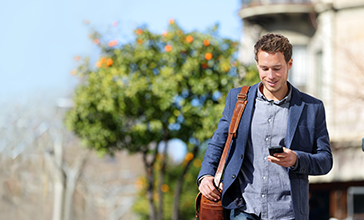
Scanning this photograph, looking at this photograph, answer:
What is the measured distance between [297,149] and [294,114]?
0.64 ft

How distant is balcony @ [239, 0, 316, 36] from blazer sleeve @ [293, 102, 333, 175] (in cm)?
1224

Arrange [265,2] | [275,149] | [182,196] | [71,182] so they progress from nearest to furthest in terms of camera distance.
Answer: [275,149] → [265,2] → [71,182] → [182,196]

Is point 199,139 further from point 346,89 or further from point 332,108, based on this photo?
point 346,89

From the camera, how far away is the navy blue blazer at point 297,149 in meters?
2.93

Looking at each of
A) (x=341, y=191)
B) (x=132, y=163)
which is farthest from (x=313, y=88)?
(x=132, y=163)

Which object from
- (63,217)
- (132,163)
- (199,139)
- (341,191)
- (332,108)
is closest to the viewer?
(199,139)

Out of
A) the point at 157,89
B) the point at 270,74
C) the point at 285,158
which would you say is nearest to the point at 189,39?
the point at 157,89

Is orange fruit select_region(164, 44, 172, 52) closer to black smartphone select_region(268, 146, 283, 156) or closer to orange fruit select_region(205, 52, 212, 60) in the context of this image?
orange fruit select_region(205, 52, 212, 60)

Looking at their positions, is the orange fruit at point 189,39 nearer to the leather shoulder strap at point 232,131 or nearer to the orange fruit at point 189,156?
the orange fruit at point 189,156

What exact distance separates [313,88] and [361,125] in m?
1.87

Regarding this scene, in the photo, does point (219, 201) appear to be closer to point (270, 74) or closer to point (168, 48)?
point (270, 74)

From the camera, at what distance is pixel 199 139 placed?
9891 mm

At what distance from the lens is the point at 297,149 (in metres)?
2.95

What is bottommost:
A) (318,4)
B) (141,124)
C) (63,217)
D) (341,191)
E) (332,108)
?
(63,217)
